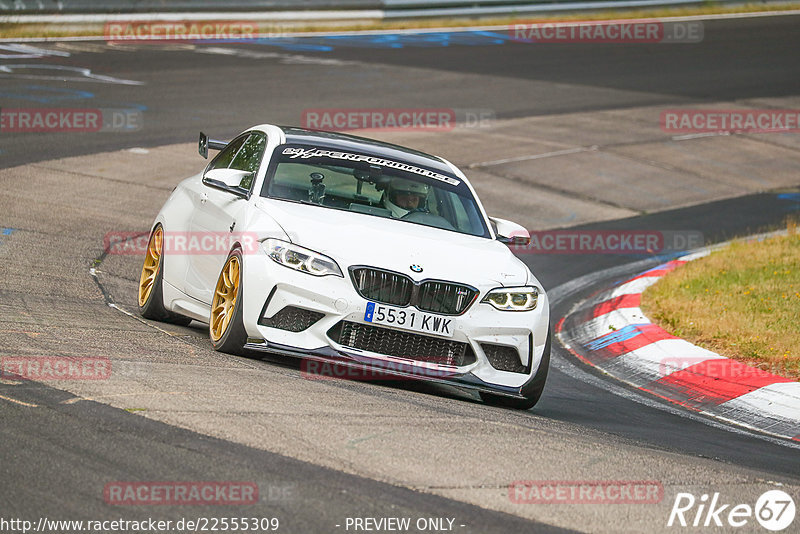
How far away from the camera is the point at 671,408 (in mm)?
8273

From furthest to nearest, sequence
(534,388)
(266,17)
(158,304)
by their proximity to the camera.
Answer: (266,17)
(158,304)
(534,388)

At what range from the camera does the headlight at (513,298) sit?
24.0 ft

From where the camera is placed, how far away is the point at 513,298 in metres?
7.39

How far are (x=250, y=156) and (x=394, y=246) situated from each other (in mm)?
1905

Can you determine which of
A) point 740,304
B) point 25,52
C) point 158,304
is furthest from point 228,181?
point 25,52

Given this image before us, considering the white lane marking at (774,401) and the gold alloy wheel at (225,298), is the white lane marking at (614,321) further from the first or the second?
the gold alloy wheel at (225,298)

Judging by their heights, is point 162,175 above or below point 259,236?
below

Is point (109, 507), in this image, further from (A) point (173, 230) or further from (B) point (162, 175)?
(B) point (162, 175)

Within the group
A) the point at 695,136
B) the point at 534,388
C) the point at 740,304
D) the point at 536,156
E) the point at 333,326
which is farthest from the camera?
the point at 695,136

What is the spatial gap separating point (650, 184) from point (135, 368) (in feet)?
40.6

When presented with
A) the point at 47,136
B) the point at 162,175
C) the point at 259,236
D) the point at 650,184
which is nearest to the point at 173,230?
the point at 259,236

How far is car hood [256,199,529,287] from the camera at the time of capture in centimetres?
715

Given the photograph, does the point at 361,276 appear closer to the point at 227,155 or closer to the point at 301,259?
the point at 301,259

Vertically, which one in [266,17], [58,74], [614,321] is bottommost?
[614,321]
